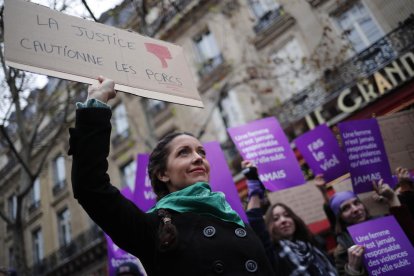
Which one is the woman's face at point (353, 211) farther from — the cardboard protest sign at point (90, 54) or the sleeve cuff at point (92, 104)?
the sleeve cuff at point (92, 104)

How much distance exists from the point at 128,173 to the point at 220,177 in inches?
543

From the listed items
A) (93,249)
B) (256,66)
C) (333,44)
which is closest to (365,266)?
(333,44)

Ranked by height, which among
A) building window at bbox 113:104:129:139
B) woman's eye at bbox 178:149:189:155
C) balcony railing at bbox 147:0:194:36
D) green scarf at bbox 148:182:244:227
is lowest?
green scarf at bbox 148:182:244:227

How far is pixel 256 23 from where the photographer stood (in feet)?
43.9

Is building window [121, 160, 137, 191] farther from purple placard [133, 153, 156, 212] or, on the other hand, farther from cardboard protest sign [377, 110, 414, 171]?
cardboard protest sign [377, 110, 414, 171]

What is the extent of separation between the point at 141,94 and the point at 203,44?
13.3 m

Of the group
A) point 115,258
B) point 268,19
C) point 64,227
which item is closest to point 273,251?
point 115,258

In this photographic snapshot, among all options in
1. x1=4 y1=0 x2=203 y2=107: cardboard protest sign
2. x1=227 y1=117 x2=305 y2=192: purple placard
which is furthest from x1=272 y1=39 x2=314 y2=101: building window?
x1=4 y1=0 x2=203 y2=107: cardboard protest sign

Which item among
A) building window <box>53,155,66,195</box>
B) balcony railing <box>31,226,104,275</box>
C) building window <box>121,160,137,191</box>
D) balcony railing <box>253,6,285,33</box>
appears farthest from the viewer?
building window <box>53,155,66,195</box>

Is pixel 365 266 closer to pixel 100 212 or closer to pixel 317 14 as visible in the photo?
pixel 100 212

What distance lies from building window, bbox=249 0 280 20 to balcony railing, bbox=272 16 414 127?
13.3 ft

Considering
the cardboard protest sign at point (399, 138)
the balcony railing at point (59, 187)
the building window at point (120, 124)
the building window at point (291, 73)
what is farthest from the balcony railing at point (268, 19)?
the balcony railing at point (59, 187)

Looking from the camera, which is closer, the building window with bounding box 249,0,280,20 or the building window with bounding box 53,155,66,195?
the building window with bounding box 249,0,280,20

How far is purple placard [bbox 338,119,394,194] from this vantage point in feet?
11.0
